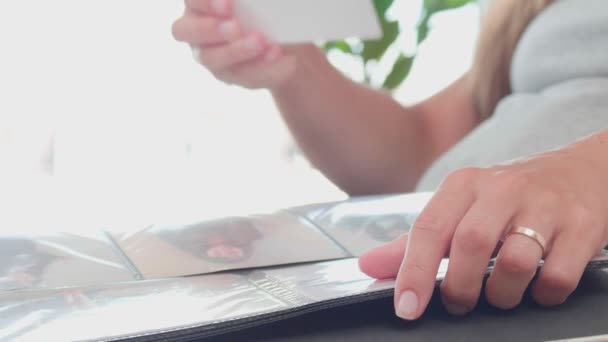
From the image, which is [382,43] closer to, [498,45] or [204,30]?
[498,45]

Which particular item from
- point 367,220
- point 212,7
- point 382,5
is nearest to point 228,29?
point 212,7

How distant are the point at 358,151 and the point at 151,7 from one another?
914 mm

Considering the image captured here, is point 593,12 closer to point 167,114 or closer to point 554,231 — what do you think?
point 554,231

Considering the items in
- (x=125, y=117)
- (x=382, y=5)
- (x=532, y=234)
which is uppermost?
(x=382, y=5)

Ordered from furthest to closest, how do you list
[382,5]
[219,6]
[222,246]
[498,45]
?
1. [382,5]
2. [498,45]
3. [219,6]
4. [222,246]

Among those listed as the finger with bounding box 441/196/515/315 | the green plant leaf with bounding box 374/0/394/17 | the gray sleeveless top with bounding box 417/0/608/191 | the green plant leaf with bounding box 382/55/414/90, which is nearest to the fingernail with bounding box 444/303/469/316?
the finger with bounding box 441/196/515/315

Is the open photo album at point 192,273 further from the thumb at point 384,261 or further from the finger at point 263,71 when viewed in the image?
the finger at point 263,71

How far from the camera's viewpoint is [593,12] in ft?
2.25

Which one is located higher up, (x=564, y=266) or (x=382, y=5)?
(x=382, y=5)

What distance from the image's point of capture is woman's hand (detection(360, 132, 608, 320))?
322 mm

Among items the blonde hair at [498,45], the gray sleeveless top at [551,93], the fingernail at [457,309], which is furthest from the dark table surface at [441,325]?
the blonde hair at [498,45]

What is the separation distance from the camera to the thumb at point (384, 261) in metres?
0.35

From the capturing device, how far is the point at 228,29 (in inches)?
24.8

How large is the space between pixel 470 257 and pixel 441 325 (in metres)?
0.03
